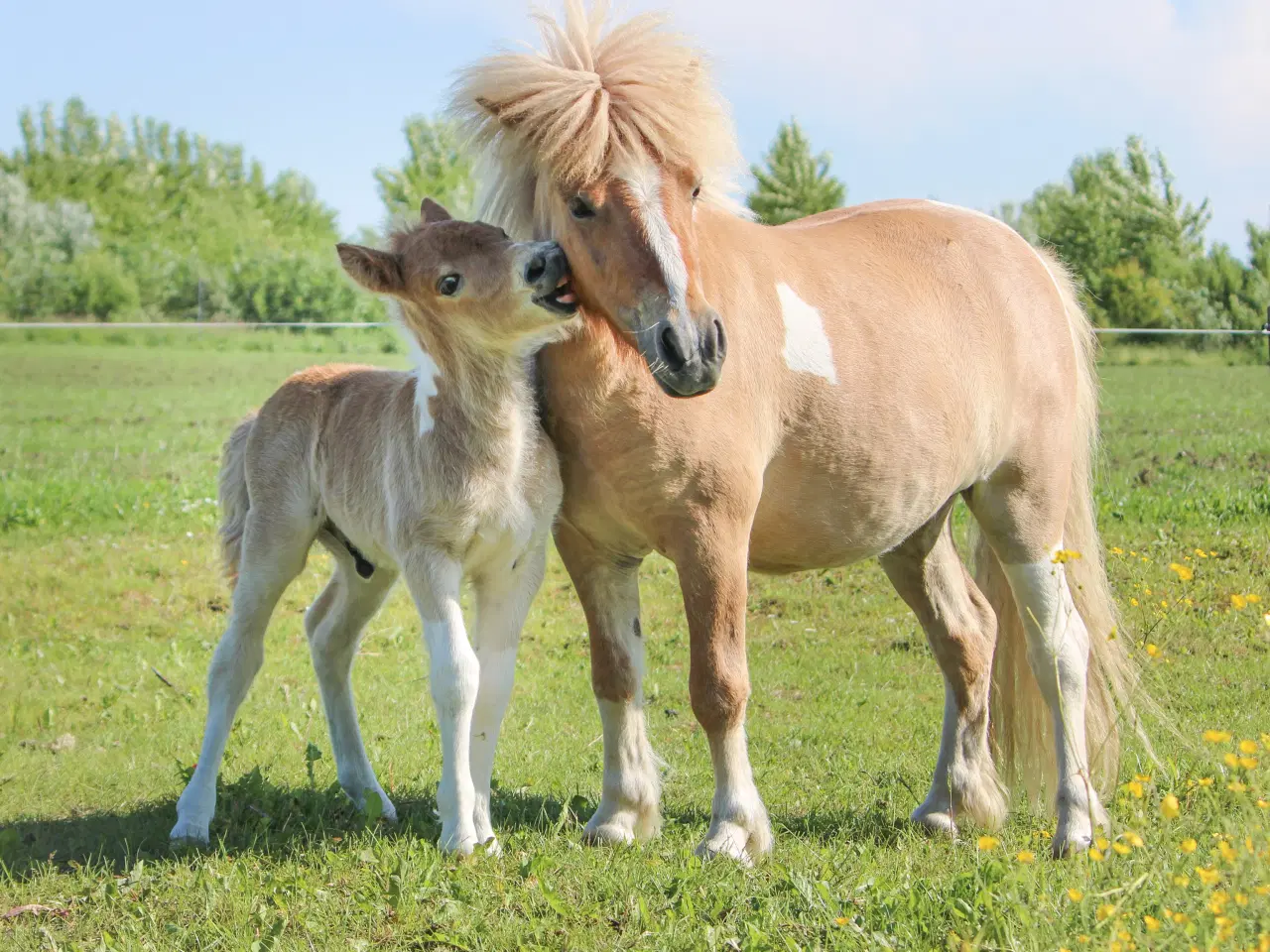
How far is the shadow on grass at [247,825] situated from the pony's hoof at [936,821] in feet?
4.10

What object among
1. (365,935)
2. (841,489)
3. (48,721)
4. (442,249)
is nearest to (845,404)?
(841,489)

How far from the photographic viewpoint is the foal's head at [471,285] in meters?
3.33

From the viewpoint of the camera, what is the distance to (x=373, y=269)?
11.4 ft

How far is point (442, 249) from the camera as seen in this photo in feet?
11.4

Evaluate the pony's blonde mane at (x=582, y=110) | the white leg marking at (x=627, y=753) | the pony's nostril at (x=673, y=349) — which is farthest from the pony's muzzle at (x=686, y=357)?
the white leg marking at (x=627, y=753)

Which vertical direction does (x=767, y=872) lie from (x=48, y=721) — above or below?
above

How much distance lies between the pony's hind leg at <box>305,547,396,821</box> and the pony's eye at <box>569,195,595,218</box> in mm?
1801

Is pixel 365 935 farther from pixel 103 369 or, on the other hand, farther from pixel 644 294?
pixel 103 369

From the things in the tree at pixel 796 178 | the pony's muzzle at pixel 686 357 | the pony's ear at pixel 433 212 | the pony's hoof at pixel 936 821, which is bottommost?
the pony's hoof at pixel 936 821

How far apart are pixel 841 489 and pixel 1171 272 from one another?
28852 millimetres

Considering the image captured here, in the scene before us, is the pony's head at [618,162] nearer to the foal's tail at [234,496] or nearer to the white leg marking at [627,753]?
the white leg marking at [627,753]

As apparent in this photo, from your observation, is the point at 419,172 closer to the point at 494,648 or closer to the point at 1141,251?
the point at 1141,251

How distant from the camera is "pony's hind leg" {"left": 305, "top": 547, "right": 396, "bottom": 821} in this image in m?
4.51

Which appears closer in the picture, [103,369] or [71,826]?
[71,826]
